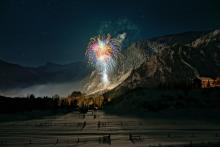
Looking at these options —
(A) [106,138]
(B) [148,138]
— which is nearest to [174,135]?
(B) [148,138]

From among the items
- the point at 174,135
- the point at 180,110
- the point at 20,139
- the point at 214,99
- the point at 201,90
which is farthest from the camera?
the point at 201,90

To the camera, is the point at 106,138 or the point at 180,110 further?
the point at 180,110

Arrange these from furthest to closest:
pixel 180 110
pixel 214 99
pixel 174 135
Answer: pixel 214 99
pixel 180 110
pixel 174 135

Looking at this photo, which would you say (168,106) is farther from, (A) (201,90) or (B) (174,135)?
(B) (174,135)

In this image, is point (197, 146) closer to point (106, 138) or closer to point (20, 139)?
point (106, 138)

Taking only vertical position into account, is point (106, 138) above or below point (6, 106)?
below

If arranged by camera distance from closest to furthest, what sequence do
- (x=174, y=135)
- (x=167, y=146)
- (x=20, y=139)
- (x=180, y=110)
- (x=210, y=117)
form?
(x=167, y=146)
(x=20, y=139)
(x=174, y=135)
(x=210, y=117)
(x=180, y=110)

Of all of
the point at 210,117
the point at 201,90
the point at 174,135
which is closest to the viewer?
the point at 174,135

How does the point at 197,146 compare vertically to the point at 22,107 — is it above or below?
below

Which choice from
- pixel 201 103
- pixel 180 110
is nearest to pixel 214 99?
pixel 201 103
